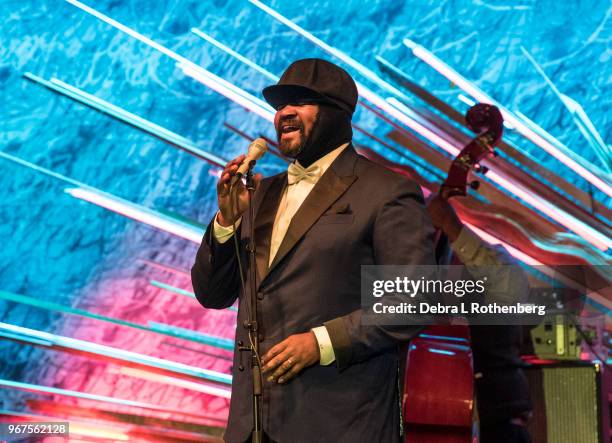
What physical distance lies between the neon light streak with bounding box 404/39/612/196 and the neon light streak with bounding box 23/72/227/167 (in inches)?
38.3

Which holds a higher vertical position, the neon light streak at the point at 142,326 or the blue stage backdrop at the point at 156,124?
the blue stage backdrop at the point at 156,124

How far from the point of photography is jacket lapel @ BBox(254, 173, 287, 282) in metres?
2.08

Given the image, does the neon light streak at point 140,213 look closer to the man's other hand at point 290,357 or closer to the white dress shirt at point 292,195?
the white dress shirt at point 292,195

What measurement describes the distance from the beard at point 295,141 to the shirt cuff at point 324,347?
50 cm

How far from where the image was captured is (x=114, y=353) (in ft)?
12.3

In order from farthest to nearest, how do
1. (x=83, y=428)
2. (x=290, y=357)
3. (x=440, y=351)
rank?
(x=83, y=428) < (x=440, y=351) < (x=290, y=357)

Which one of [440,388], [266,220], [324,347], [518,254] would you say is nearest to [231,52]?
[518,254]

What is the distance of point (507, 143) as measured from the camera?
384 centimetres

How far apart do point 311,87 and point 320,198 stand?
299mm

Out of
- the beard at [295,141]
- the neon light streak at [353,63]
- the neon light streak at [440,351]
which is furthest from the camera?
the neon light streak at [353,63]

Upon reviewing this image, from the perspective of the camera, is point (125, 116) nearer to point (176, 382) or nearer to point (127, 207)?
Answer: point (127, 207)

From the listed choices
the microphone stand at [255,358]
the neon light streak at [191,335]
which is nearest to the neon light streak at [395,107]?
the neon light streak at [191,335]

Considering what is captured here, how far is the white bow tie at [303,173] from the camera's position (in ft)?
7.28

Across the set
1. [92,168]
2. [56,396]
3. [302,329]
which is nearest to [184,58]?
[92,168]
